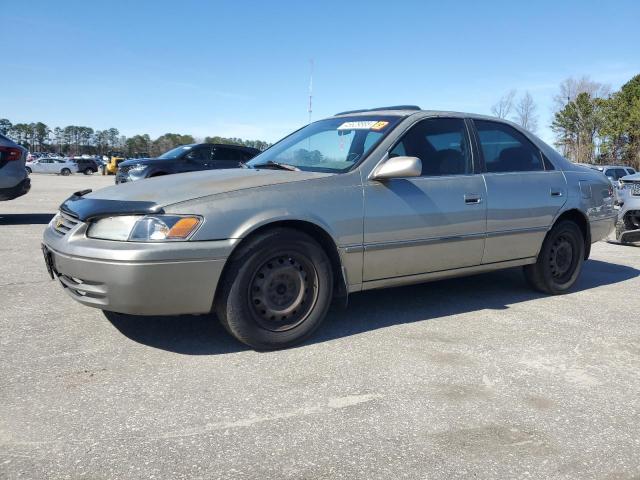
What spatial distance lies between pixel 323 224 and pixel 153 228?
1035 millimetres

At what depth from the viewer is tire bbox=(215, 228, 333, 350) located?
324cm

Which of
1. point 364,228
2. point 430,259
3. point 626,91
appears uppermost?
point 626,91

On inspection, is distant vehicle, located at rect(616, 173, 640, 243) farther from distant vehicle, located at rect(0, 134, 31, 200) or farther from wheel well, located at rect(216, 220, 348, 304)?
distant vehicle, located at rect(0, 134, 31, 200)

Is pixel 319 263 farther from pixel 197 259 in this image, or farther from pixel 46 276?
pixel 46 276

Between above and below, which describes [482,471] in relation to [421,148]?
below

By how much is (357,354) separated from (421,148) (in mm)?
1679

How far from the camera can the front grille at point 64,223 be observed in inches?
133

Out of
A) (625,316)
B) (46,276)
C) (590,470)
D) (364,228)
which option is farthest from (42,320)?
(625,316)

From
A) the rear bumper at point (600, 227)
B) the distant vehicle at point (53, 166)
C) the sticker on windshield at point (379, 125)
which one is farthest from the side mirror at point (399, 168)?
the distant vehicle at point (53, 166)

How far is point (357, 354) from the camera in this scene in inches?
133

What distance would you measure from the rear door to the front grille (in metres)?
3.01

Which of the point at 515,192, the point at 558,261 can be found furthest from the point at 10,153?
the point at 558,261

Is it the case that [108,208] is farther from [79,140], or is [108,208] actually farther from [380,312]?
[79,140]

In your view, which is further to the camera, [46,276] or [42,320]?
[46,276]
